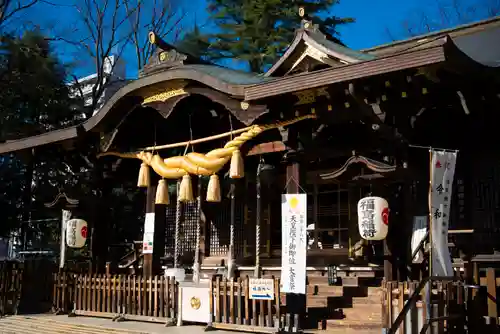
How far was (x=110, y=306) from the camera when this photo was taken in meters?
12.2

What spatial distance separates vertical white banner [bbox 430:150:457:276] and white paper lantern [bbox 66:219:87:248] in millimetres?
9237

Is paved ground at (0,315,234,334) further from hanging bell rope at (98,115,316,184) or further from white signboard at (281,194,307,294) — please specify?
hanging bell rope at (98,115,316,184)

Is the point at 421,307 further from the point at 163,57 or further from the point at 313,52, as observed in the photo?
the point at 163,57

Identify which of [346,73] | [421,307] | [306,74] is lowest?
[421,307]

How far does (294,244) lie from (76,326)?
500 centimetres

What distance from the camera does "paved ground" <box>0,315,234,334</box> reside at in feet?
33.9

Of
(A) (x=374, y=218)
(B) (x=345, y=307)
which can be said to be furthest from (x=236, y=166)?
(B) (x=345, y=307)

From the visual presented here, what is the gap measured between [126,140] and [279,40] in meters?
15.1

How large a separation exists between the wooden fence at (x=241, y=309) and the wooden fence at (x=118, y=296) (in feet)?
4.40

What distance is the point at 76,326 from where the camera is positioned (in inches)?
447

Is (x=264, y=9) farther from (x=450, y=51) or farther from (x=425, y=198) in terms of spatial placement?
(x=450, y=51)

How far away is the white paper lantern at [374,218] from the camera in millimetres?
9070

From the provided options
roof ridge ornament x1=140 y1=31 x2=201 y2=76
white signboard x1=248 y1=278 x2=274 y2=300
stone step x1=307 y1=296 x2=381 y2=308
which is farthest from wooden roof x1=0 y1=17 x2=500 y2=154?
stone step x1=307 y1=296 x2=381 y2=308

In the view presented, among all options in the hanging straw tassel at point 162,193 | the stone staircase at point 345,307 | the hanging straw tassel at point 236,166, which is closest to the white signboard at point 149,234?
the hanging straw tassel at point 162,193
